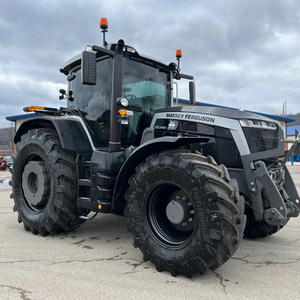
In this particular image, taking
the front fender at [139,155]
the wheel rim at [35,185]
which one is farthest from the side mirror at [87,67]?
the wheel rim at [35,185]

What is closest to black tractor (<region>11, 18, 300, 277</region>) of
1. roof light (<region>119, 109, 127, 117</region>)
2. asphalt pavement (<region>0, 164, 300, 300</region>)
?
roof light (<region>119, 109, 127, 117</region>)

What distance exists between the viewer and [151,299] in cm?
243

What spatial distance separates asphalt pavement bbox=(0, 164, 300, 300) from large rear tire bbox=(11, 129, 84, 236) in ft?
0.81

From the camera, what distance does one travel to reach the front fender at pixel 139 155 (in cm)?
311

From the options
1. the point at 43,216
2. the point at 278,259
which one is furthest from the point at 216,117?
the point at 43,216

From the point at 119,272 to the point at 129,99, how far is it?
2.21 meters

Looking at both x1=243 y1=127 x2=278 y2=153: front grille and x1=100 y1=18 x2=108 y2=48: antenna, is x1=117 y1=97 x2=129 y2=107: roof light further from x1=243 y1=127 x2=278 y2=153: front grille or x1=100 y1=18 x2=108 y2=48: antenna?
x1=243 y1=127 x2=278 y2=153: front grille

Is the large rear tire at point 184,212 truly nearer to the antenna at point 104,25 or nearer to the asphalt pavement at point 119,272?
the asphalt pavement at point 119,272

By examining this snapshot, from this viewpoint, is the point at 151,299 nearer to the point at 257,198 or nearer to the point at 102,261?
the point at 102,261

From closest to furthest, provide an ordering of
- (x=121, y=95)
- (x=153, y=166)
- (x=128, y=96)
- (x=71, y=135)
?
(x=153, y=166), (x=121, y=95), (x=128, y=96), (x=71, y=135)

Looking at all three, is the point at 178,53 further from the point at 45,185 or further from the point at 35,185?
the point at 35,185

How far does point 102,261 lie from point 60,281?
1.99 ft

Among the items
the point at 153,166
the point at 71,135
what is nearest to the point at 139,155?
the point at 153,166

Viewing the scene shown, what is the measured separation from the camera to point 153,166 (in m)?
3.09
